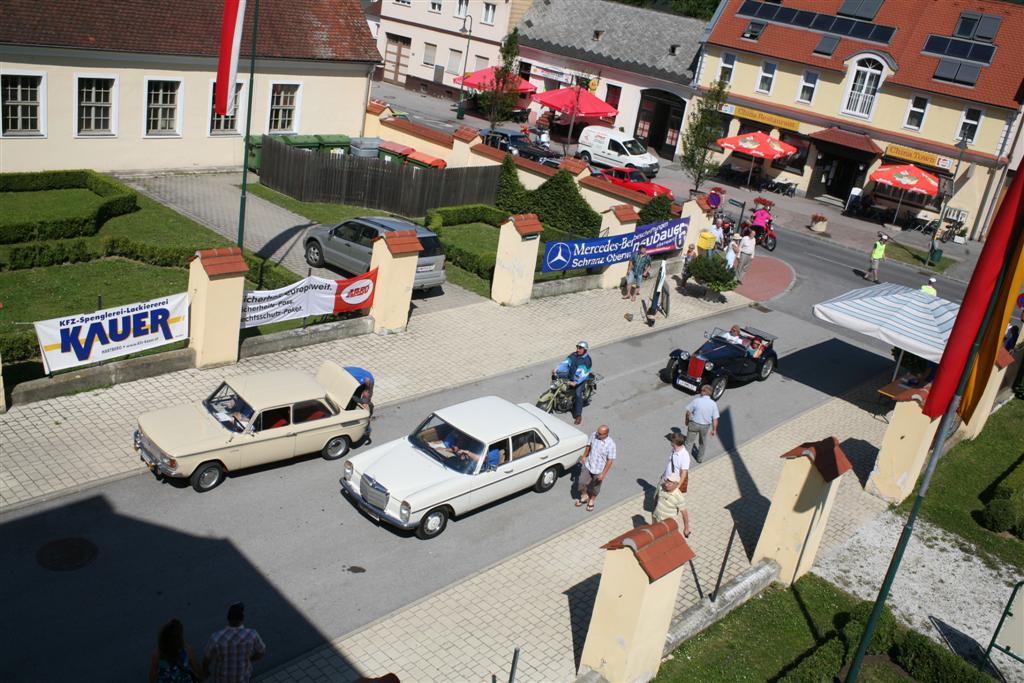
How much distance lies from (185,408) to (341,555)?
3.42 metres

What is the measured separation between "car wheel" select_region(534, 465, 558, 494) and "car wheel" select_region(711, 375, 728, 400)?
598 centimetres

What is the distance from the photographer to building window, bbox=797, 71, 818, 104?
4509 cm

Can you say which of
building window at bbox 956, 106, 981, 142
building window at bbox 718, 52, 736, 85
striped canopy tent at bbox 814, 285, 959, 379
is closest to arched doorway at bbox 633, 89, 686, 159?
building window at bbox 718, 52, 736, 85

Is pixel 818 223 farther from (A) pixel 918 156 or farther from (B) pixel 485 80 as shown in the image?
(B) pixel 485 80

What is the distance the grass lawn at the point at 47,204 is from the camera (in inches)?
939

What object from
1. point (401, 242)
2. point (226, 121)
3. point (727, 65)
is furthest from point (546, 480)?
point (727, 65)

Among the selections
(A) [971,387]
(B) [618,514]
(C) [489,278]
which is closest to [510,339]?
(C) [489,278]

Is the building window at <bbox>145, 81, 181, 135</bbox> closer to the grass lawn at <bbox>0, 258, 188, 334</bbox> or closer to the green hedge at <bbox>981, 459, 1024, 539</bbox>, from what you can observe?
the grass lawn at <bbox>0, 258, 188, 334</bbox>

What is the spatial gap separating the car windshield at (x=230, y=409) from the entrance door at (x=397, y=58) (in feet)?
153

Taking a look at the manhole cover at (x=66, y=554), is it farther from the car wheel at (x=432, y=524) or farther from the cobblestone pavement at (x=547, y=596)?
the car wheel at (x=432, y=524)

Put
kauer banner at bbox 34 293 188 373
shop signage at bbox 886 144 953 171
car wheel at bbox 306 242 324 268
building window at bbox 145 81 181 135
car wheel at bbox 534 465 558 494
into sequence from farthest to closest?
1. shop signage at bbox 886 144 953 171
2. building window at bbox 145 81 181 135
3. car wheel at bbox 306 242 324 268
4. car wheel at bbox 534 465 558 494
5. kauer banner at bbox 34 293 188 373

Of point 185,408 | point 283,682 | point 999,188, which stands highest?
point 999,188

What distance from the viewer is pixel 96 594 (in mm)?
11500

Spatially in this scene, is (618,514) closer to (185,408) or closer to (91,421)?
(185,408)
